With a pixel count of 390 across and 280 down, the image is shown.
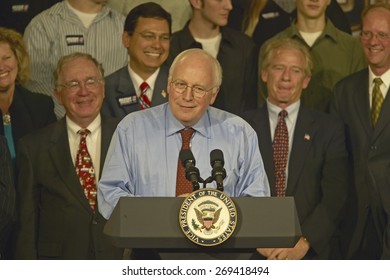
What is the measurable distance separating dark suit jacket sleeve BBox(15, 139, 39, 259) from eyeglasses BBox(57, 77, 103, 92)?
396mm

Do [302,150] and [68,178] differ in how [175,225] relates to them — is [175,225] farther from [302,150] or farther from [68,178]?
[302,150]

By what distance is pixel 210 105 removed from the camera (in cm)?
539

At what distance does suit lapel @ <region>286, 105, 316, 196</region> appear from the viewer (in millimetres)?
5234

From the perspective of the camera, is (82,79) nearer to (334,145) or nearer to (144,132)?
(144,132)

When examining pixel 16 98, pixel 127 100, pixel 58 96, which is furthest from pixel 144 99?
pixel 16 98

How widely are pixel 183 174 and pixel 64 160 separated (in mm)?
1021

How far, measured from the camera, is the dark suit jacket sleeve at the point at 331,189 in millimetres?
5245

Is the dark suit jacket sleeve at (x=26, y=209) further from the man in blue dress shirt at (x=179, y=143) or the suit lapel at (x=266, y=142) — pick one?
the suit lapel at (x=266, y=142)

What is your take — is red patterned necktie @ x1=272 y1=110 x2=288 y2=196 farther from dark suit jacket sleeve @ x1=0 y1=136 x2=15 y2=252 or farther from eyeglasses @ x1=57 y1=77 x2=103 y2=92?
dark suit jacket sleeve @ x1=0 y1=136 x2=15 y2=252

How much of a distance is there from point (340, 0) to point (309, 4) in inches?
7.0

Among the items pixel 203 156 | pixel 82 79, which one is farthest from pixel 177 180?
pixel 82 79

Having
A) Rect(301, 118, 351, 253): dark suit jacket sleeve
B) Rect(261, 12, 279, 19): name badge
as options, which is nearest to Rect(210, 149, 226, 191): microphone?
Rect(301, 118, 351, 253): dark suit jacket sleeve

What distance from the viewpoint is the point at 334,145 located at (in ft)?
17.4
